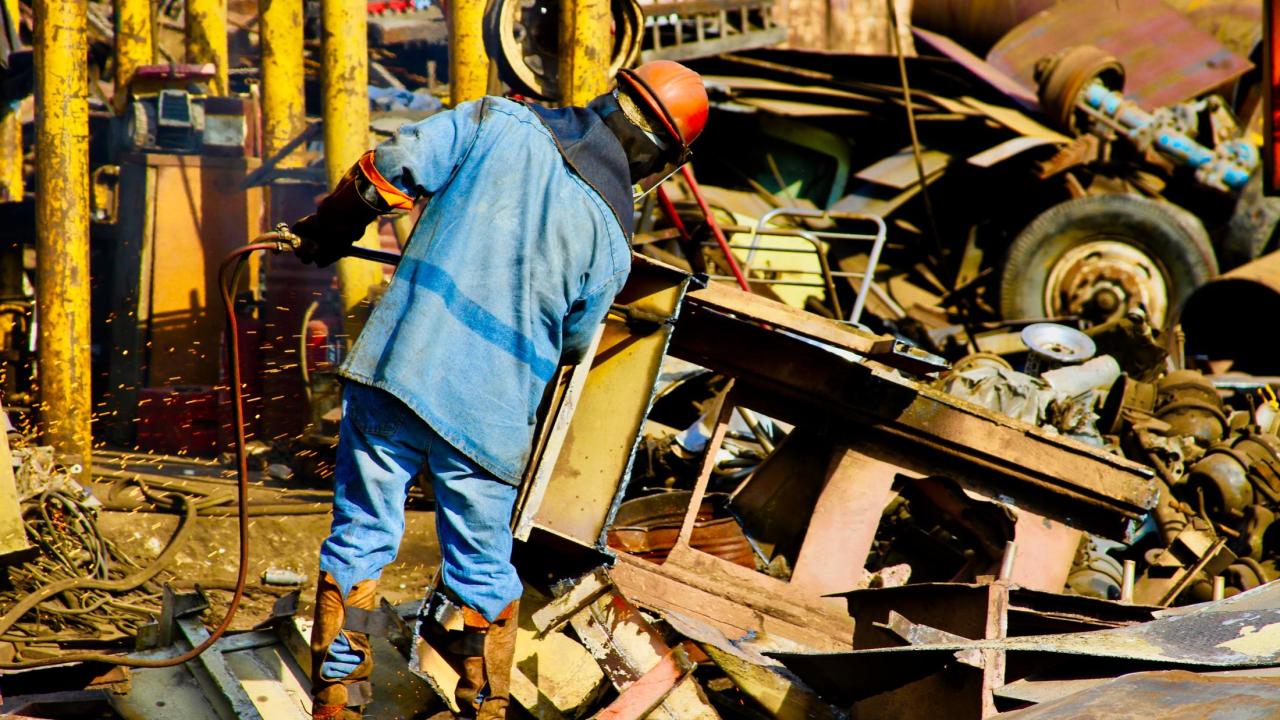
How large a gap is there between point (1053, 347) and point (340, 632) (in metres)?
5.36

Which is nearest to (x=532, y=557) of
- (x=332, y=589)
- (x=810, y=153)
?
(x=332, y=589)

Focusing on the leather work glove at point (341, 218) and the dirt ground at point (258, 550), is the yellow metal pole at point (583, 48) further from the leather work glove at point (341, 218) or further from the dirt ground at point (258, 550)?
the leather work glove at point (341, 218)

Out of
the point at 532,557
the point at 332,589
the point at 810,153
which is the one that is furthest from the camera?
Result: the point at 810,153

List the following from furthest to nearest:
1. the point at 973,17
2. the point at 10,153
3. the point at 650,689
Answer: the point at 973,17 < the point at 10,153 < the point at 650,689

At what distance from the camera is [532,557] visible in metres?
3.88

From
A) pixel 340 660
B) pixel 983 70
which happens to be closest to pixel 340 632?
pixel 340 660

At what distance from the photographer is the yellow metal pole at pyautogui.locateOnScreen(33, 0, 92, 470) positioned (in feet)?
21.3

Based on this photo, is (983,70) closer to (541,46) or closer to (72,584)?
(541,46)

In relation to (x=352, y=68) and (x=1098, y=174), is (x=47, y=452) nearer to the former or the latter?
(x=352, y=68)

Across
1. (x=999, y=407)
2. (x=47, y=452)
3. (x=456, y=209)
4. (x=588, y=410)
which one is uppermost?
(x=456, y=209)

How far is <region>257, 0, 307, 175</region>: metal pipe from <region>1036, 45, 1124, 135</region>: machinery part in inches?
246

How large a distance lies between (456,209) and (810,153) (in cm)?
801

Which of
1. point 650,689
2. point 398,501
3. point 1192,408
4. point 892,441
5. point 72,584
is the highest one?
point 398,501

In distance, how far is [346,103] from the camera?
766 centimetres
